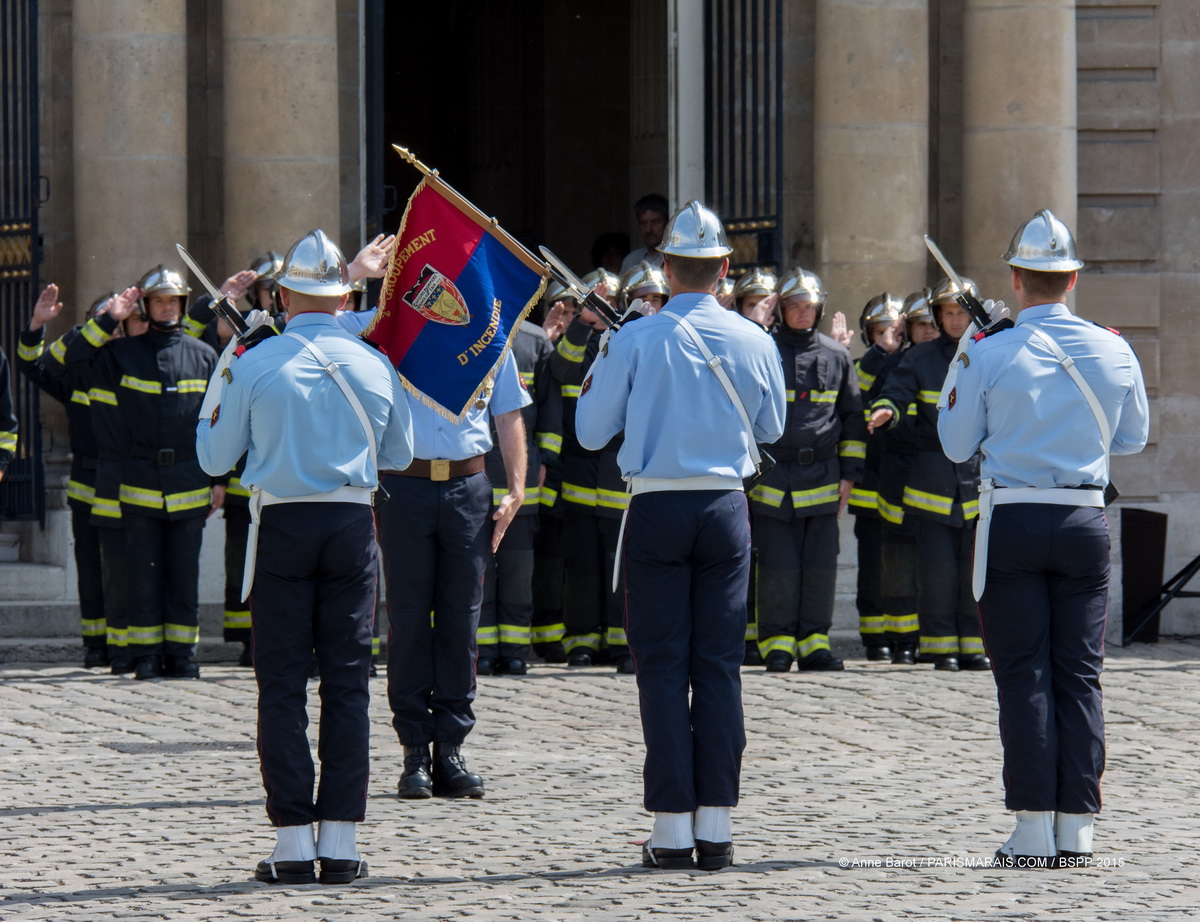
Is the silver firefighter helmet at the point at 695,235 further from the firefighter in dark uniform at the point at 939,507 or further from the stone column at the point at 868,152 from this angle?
the stone column at the point at 868,152

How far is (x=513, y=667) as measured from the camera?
1038 cm

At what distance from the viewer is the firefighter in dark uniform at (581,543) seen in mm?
10750

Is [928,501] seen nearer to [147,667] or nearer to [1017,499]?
[147,667]

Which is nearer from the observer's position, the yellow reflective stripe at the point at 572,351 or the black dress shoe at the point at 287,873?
the black dress shoe at the point at 287,873

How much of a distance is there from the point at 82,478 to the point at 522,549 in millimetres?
2212

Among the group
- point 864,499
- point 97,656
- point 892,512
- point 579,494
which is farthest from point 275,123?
point 892,512

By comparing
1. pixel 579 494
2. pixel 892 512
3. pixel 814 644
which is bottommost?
pixel 814 644

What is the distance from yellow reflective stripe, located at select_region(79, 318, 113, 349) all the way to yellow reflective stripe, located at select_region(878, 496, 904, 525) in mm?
3902

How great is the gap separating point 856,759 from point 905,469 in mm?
3065

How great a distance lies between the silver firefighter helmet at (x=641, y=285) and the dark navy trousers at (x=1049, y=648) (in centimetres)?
458

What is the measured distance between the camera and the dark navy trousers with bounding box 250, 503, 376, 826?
593 centimetres

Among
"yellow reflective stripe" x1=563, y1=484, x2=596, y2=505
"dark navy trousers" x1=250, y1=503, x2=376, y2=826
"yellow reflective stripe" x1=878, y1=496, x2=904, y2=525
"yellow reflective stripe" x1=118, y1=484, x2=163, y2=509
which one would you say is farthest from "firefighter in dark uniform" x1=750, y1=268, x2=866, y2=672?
"dark navy trousers" x1=250, y1=503, x2=376, y2=826

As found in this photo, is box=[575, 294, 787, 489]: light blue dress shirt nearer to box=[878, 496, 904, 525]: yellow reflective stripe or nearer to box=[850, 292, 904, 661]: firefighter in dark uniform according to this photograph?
box=[878, 496, 904, 525]: yellow reflective stripe

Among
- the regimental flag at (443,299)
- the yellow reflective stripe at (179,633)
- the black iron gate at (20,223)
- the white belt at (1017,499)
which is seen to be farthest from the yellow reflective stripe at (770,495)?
the white belt at (1017,499)
